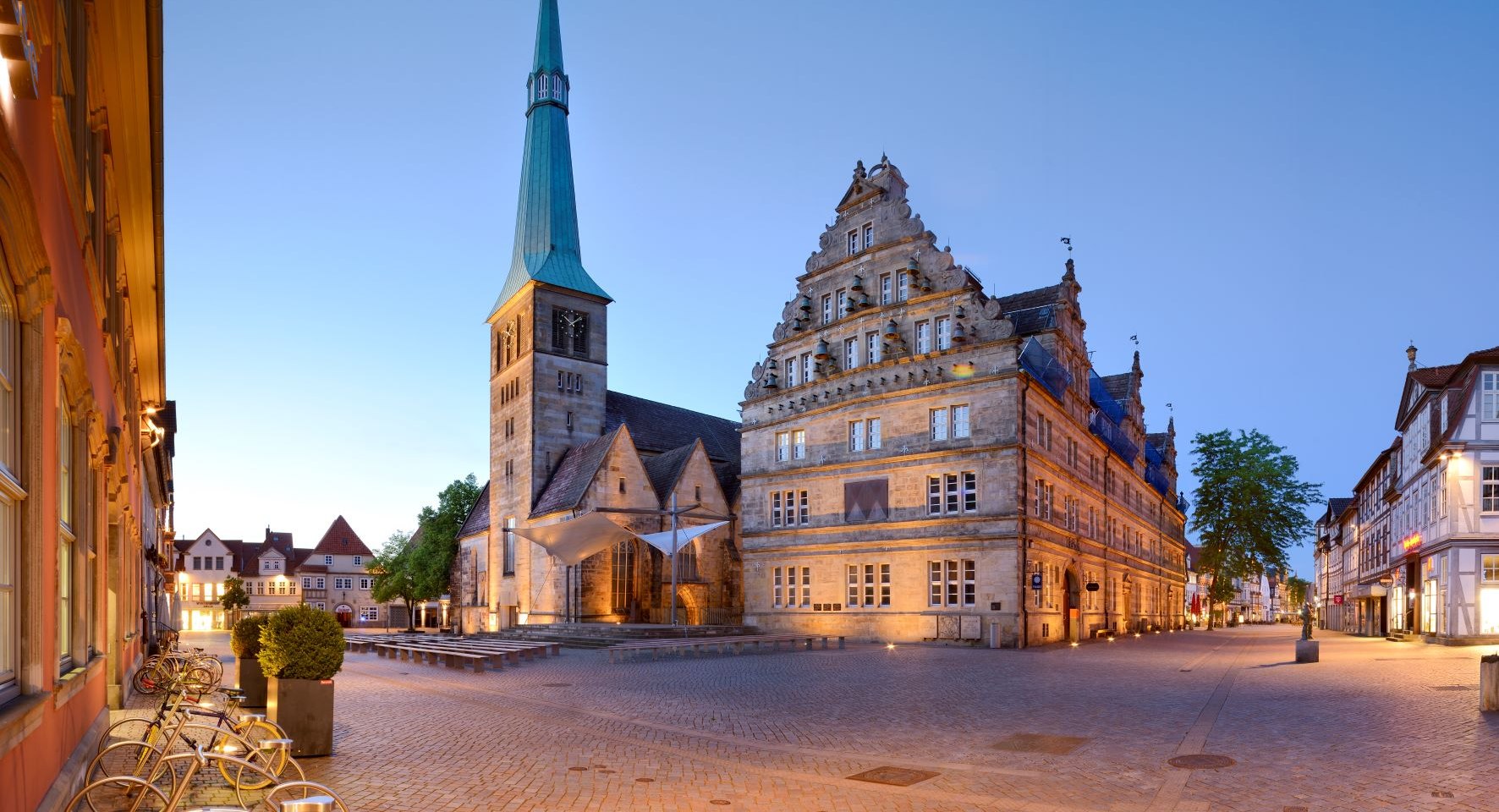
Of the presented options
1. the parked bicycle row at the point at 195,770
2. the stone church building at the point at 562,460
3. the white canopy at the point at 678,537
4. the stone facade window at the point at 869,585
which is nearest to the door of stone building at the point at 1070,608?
the stone facade window at the point at 869,585

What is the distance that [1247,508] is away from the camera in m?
55.2

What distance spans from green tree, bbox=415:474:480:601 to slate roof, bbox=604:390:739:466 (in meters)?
14.4

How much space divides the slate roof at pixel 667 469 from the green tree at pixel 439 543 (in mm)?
17969

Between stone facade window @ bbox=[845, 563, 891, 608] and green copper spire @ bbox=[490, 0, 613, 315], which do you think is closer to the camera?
stone facade window @ bbox=[845, 563, 891, 608]

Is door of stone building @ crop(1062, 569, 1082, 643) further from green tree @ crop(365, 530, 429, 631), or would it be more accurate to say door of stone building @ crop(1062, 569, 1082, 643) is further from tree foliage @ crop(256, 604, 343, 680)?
green tree @ crop(365, 530, 429, 631)

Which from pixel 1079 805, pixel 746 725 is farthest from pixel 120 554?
Result: pixel 1079 805

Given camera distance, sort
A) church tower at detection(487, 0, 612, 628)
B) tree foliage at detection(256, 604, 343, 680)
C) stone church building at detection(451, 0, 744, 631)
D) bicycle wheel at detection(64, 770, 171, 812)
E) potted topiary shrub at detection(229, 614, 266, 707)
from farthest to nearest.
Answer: church tower at detection(487, 0, 612, 628), stone church building at detection(451, 0, 744, 631), potted topiary shrub at detection(229, 614, 266, 707), tree foliage at detection(256, 604, 343, 680), bicycle wheel at detection(64, 770, 171, 812)

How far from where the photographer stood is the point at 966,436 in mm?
37594

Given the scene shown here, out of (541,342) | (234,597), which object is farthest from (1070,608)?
(234,597)

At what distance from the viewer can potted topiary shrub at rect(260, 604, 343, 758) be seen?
11.4m

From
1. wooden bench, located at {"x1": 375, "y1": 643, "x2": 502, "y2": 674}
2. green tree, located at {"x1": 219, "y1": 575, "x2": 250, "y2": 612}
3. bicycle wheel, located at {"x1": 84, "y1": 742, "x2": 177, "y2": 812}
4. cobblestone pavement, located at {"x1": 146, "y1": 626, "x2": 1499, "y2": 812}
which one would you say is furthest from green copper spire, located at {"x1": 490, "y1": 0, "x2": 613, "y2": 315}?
bicycle wheel, located at {"x1": 84, "y1": 742, "x2": 177, "y2": 812}

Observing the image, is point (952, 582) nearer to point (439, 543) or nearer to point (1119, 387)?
point (1119, 387)

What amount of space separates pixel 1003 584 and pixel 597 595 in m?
22.9

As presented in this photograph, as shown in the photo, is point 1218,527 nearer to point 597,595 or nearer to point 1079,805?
point 597,595
